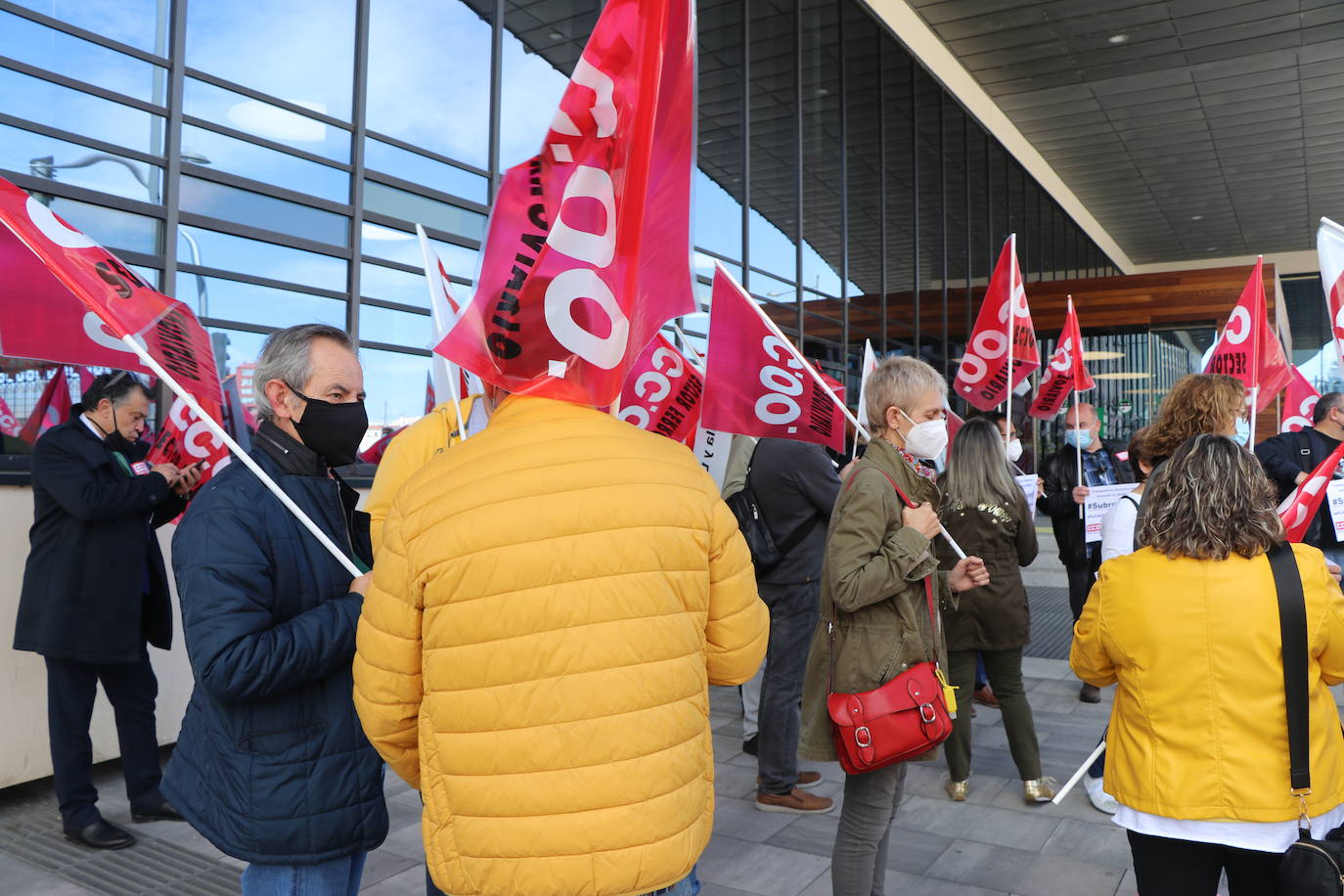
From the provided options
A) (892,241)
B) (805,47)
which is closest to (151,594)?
(805,47)

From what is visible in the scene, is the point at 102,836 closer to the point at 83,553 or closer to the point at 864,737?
the point at 83,553

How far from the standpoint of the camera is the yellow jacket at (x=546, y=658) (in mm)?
1654

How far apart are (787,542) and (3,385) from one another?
3925 millimetres

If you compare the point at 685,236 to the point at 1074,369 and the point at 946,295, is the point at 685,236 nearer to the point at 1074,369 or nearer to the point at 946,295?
the point at 1074,369

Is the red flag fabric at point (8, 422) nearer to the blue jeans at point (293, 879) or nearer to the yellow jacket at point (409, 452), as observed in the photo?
→ the yellow jacket at point (409, 452)

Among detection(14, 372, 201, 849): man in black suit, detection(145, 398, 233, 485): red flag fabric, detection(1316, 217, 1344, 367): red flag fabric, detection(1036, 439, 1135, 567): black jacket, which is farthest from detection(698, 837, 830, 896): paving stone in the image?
detection(1036, 439, 1135, 567): black jacket

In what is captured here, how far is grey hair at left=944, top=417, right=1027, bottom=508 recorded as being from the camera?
4.77m

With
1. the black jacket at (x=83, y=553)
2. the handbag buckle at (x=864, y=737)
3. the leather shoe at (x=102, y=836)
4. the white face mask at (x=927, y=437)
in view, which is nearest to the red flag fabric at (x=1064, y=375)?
the white face mask at (x=927, y=437)

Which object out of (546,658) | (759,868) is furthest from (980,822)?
(546,658)

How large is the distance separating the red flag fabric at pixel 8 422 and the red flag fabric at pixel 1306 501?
581 cm

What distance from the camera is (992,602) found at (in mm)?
4629

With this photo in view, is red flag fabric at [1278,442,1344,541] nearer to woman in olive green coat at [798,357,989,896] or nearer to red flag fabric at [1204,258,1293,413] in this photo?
red flag fabric at [1204,258,1293,413]

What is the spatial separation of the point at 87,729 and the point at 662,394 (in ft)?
10.3

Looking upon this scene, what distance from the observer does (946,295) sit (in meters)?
15.2
